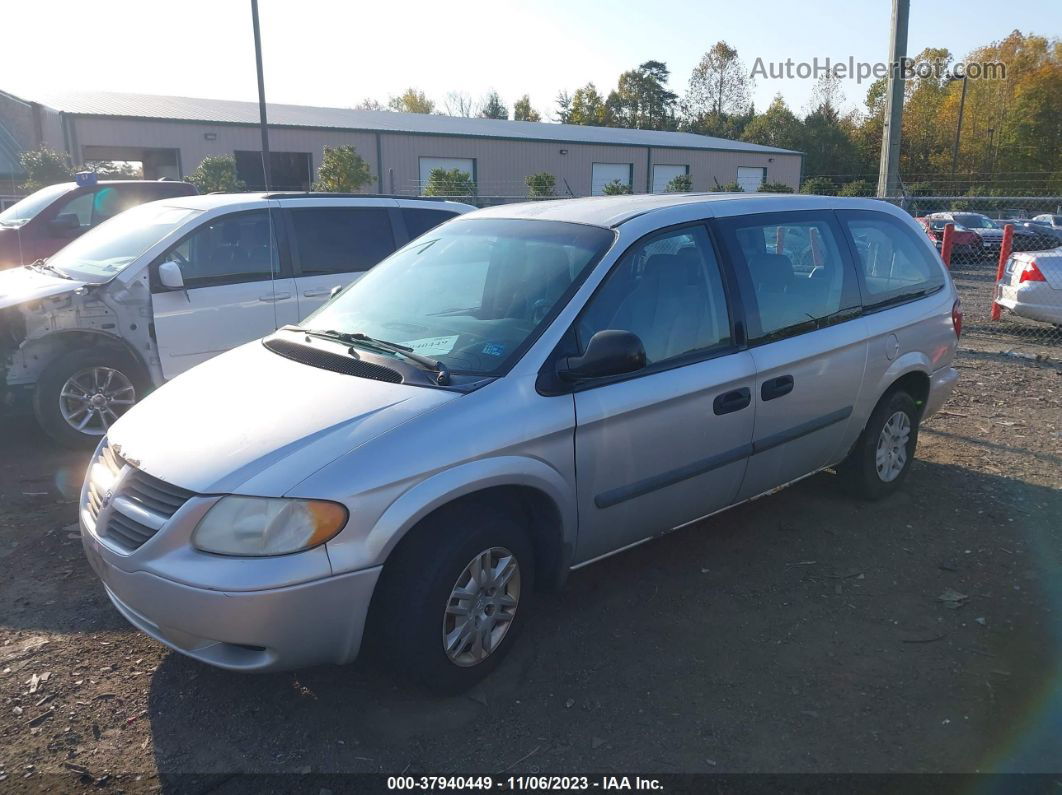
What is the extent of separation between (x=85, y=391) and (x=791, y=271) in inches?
202

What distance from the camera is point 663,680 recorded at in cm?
345

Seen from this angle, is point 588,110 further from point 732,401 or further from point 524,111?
point 732,401

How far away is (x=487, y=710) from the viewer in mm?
3236

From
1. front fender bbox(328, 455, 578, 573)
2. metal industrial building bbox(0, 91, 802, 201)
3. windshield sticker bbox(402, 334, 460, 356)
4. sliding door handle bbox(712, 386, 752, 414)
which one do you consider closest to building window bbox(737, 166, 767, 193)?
metal industrial building bbox(0, 91, 802, 201)

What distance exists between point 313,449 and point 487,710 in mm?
1224

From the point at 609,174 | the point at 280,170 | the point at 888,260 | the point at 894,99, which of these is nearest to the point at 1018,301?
the point at 894,99

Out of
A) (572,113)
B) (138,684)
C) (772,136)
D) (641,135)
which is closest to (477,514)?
(138,684)

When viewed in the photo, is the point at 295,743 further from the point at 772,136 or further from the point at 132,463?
the point at 772,136

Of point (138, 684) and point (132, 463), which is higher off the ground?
point (132, 463)

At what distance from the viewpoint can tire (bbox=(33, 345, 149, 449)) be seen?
20.0 ft

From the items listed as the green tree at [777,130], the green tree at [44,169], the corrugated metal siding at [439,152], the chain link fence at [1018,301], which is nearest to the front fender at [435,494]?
the chain link fence at [1018,301]

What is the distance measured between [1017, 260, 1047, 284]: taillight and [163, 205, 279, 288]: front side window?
9.49m

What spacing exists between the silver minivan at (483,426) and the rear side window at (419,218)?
10.3ft

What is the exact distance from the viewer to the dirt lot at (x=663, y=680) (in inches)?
117
